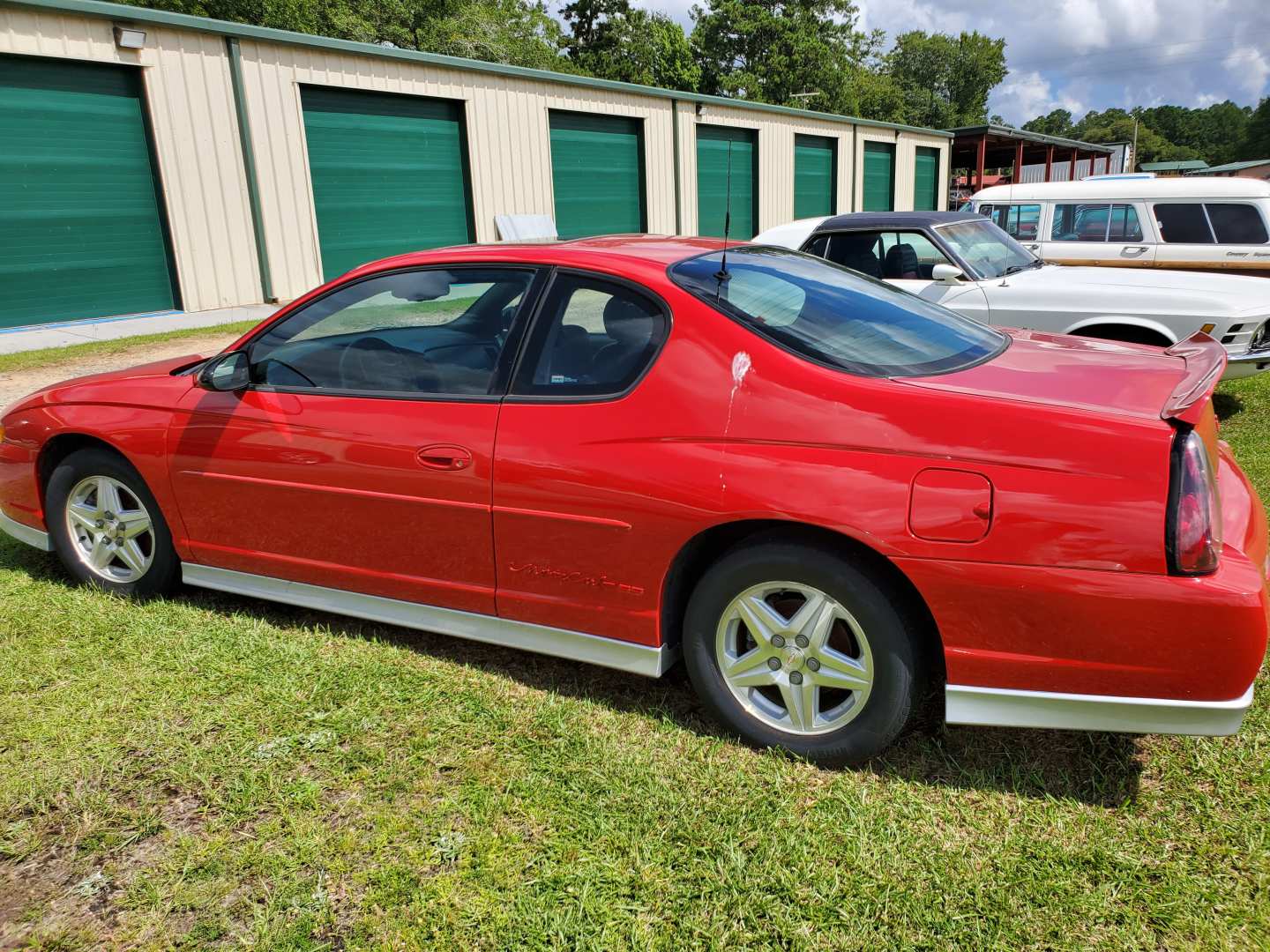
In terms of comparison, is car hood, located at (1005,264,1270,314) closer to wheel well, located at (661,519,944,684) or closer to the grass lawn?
the grass lawn

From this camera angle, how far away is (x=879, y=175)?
99.9ft

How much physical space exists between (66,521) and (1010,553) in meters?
3.92

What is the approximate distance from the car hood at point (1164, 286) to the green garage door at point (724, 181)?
16.1 m

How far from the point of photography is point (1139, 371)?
109 inches

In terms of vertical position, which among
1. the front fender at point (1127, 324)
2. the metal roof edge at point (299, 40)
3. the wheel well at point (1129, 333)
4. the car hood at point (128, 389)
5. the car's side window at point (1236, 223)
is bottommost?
the wheel well at point (1129, 333)

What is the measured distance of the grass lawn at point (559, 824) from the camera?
2211 millimetres

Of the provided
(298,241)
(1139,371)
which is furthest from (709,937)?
(298,241)

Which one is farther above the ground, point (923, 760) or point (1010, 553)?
point (1010, 553)

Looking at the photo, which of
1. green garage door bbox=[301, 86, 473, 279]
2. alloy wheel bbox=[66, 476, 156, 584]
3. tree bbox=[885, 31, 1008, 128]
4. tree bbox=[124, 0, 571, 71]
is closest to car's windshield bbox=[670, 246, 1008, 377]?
alloy wheel bbox=[66, 476, 156, 584]

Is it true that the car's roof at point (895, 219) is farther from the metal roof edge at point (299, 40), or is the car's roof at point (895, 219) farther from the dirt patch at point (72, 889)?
the metal roof edge at point (299, 40)

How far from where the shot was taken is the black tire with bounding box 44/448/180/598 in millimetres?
3898

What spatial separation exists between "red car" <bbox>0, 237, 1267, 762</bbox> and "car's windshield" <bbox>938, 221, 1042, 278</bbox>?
4.14 m

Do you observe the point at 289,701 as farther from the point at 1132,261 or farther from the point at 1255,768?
the point at 1132,261

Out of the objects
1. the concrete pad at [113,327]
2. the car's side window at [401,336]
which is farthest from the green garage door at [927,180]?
the car's side window at [401,336]
